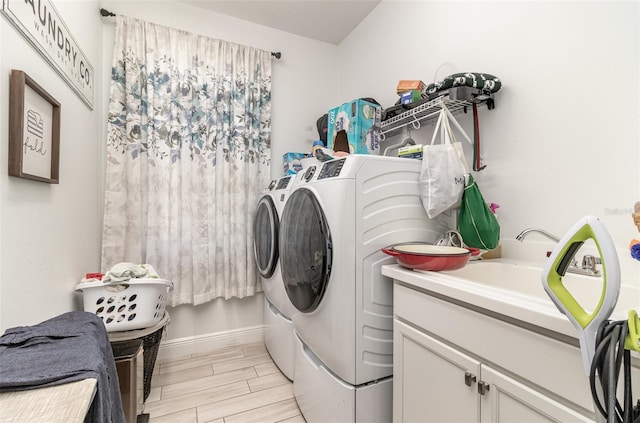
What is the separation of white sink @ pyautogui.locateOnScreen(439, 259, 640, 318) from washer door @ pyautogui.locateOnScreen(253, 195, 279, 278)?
1.14 m

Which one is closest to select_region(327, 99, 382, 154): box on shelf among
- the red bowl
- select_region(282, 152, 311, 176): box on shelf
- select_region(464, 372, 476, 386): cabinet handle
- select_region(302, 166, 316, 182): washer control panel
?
select_region(282, 152, 311, 176): box on shelf

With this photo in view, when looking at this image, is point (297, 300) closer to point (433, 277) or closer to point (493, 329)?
point (433, 277)

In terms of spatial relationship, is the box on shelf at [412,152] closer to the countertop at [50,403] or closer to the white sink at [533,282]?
the white sink at [533,282]

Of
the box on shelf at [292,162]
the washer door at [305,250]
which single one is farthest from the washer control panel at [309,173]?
the box on shelf at [292,162]

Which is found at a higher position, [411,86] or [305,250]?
[411,86]

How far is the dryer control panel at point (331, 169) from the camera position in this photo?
4.20 feet

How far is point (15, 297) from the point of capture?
95cm

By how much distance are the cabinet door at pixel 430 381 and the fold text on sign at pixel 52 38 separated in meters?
1.72

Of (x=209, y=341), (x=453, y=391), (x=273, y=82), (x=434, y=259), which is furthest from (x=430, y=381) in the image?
(x=273, y=82)

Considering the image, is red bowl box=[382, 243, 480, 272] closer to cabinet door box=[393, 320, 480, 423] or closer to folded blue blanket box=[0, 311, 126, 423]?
cabinet door box=[393, 320, 480, 423]

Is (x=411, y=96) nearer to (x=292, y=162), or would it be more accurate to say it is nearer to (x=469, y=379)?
(x=292, y=162)

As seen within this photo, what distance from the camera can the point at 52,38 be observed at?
118cm

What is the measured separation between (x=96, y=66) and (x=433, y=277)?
243cm

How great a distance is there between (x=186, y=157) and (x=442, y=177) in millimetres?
1839
